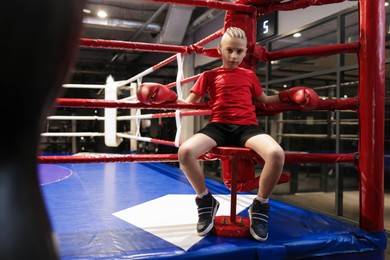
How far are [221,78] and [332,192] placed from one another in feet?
11.8

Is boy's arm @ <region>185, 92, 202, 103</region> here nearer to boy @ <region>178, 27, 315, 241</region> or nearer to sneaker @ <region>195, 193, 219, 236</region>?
boy @ <region>178, 27, 315, 241</region>

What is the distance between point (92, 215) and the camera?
1.73m

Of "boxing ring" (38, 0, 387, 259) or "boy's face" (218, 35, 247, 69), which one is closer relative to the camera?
"boxing ring" (38, 0, 387, 259)

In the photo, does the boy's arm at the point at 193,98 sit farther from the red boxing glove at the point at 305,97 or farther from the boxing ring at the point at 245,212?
the red boxing glove at the point at 305,97

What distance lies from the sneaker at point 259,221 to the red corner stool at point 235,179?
0.05 m

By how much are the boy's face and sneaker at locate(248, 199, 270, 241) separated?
0.63 meters

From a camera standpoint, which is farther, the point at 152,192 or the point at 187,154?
the point at 152,192

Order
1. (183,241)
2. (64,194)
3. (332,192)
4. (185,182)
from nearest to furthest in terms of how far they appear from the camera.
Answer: (183,241)
(64,194)
(185,182)
(332,192)

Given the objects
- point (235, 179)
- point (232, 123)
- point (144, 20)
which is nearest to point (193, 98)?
point (232, 123)

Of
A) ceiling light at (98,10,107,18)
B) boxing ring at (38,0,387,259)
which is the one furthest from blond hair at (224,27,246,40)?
ceiling light at (98,10,107,18)

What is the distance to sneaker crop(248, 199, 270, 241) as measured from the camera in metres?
1.32

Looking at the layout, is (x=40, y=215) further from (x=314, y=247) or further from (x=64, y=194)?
(x=64, y=194)

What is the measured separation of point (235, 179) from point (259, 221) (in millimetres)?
191

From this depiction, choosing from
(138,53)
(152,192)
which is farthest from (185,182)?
(138,53)
